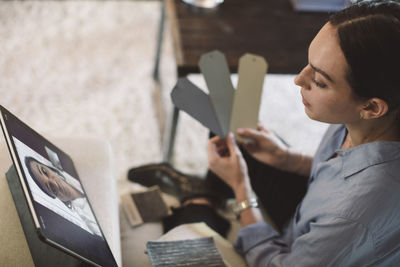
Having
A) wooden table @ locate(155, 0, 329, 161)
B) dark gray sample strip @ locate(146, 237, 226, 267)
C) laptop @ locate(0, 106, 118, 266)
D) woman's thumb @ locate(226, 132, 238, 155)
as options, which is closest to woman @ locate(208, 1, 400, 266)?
dark gray sample strip @ locate(146, 237, 226, 267)

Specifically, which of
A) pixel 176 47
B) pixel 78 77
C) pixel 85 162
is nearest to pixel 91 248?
pixel 85 162

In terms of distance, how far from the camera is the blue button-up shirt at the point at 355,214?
0.66 meters

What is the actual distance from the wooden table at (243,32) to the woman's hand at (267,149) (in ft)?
0.79

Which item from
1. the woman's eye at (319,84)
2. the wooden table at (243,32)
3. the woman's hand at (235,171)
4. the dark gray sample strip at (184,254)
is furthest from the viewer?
the wooden table at (243,32)

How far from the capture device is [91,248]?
2.20 feet

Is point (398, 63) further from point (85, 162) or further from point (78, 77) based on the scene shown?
point (78, 77)

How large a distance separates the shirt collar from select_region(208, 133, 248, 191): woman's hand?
277 millimetres

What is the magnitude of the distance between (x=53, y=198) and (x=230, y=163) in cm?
46

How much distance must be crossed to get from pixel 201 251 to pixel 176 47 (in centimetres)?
68

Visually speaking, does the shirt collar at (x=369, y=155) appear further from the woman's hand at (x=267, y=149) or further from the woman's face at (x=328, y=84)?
the woman's hand at (x=267, y=149)

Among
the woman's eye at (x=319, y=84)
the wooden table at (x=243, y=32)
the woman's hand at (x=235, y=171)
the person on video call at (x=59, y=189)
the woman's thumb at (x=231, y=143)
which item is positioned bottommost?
the woman's hand at (x=235, y=171)

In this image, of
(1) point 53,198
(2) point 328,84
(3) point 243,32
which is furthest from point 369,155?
(3) point 243,32

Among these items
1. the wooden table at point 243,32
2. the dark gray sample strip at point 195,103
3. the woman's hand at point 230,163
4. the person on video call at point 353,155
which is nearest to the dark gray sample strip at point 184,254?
the person on video call at point 353,155

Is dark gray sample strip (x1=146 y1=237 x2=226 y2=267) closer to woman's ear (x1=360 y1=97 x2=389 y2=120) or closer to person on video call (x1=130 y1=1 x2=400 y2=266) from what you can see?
person on video call (x1=130 y1=1 x2=400 y2=266)
